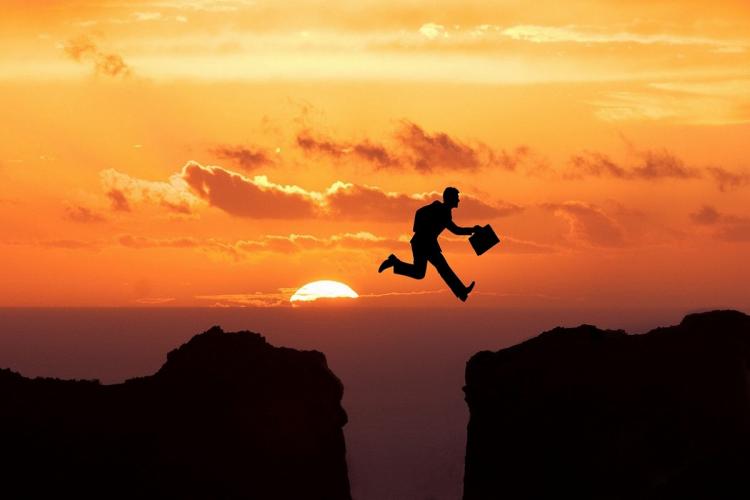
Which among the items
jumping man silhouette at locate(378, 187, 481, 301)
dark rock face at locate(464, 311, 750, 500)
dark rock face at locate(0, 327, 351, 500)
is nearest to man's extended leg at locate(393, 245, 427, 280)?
jumping man silhouette at locate(378, 187, 481, 301)

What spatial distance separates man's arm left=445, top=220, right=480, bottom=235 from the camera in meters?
31.2

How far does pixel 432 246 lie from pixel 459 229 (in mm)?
777

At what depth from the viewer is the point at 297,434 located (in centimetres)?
4066

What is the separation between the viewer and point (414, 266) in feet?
103

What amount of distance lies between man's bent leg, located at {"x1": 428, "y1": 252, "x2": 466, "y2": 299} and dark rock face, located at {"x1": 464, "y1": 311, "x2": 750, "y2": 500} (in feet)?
22.9

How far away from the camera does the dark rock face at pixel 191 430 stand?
3900 cm

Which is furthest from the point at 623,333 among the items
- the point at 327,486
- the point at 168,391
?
the point at 168,391

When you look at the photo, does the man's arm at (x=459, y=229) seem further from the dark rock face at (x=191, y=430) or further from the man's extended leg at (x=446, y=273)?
the dark rock face at (x=191, y=430)

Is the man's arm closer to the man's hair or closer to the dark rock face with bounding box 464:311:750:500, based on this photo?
the man's hair

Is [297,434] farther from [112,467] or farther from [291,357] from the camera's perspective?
[112,467]

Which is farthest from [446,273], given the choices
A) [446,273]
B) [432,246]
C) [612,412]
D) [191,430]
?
[191,430]

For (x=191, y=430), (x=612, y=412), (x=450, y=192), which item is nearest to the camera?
(x=450, y=192)

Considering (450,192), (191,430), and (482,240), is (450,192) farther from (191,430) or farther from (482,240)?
(191,430)

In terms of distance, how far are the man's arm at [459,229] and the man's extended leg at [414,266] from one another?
96cm
